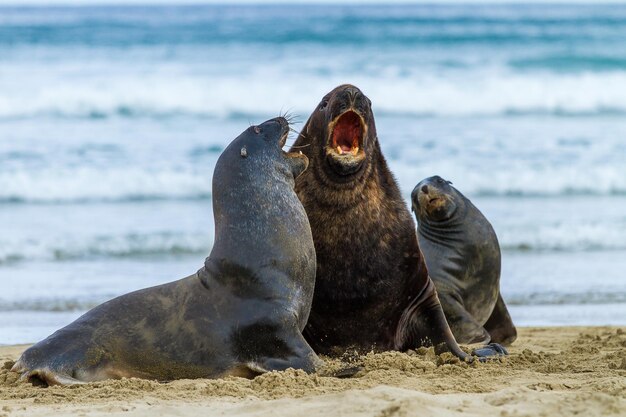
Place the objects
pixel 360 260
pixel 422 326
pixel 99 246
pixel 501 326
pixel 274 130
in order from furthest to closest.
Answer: pixel 99 246 < pixel 501 326 < pixel 422 326 < pixel 360 260 < pixel 274 130

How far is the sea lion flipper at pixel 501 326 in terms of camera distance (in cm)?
809

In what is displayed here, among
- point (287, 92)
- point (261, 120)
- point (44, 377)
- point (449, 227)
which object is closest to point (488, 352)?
point (449, 227)

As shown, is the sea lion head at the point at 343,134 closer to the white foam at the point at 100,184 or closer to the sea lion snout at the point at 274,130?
the sea lion snout at the point at 274,130

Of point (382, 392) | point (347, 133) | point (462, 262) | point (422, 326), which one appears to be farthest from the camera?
point (462, 262)

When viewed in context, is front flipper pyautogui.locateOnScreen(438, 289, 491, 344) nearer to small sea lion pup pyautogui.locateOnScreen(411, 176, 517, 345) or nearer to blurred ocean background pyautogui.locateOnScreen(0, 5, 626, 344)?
small sea lion pup pyautogui.locateOnScreen(411, 176, 517, 345)

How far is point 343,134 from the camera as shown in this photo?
673cm

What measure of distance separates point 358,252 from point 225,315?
1.05m

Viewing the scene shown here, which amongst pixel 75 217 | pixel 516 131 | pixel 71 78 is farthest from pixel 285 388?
pixel 71 78

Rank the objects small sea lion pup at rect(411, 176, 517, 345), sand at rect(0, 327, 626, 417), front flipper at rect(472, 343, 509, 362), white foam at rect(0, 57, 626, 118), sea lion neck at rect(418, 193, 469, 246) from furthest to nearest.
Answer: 1. white foam at rect(0, 57, 626, 118)
2. sea lion neck at rect(418, 193, 469, 246)
3. small sea lion pup at rect(411, 176, 517, 345)
4. front flipper at rect(472, 343, 509, 362)
5. sand at rect(0, 327, 626, 417)

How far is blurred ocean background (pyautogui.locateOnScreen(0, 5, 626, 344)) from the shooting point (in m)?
10.5

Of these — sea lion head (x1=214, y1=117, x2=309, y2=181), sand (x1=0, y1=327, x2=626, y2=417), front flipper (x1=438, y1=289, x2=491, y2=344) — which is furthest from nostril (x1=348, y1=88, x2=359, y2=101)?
front flipper (x1=438, y1=289, x2=491, y2=344)

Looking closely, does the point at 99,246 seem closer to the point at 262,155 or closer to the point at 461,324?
the point at 461,324

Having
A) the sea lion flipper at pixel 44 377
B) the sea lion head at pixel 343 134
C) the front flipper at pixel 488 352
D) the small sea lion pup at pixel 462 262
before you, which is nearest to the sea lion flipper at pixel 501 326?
the small sea lion pup at pixel 462 262

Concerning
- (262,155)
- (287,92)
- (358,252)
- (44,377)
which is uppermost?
(287,92)
